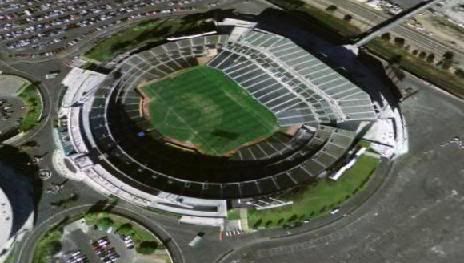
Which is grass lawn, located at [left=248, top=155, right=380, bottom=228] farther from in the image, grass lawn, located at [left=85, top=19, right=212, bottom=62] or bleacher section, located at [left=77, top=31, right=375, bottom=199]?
grass lawn, located at [left=85, top=19, right=212, bottom=62]

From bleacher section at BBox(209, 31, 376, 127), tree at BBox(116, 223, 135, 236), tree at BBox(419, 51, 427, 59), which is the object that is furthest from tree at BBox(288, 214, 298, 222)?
tree at BBox(419, 51, 427, 59)

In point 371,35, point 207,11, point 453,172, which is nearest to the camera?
point 453,172

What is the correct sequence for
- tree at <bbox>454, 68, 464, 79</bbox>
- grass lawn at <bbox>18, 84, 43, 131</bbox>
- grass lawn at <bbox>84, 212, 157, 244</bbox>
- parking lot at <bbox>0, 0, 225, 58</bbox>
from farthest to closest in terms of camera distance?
parking lot at <bbox>0, 0, 225, 58</bbox>
tree at <bbox>454, 68, 464, 79</bbox>
grass lawn at <bbox>18, 84, 43, 131</bbox>
grass lawn at <bbox>84, 212, 157, 244</bbox>

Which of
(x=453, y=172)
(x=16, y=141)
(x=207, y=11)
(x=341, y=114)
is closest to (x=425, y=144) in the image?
(x=453, y=172)

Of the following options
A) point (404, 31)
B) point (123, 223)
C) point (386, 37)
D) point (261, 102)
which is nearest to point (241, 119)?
point (261, 102)

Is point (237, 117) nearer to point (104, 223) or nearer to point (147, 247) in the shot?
point (104, 223)

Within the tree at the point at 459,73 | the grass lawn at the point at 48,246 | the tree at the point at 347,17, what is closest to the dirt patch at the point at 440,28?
the tree at the point at 459,73

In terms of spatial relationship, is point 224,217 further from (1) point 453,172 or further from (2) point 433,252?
(1) point 453,172
